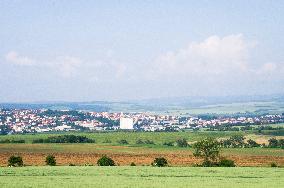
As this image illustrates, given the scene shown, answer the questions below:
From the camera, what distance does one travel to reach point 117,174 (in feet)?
170

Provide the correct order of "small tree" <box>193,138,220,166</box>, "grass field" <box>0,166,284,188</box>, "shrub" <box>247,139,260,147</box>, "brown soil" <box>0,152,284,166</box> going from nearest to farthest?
"grass field" <box>0,166,284,188</box> < "small tree" <box>193,138,220,166</box> < "brown soil" <box>0,152,284,166</box> < "shrub" <box>247,139,260,147</box>

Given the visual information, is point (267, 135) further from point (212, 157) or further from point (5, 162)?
point (5, 162)

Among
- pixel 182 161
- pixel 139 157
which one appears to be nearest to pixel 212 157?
pixel 182 161

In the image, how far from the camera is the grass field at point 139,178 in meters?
41.8

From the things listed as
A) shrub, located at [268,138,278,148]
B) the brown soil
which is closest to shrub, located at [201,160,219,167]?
the brown soil

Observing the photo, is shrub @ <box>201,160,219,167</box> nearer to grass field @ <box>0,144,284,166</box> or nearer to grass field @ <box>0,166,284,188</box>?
grass field @ <box>0,144,284,166</box>

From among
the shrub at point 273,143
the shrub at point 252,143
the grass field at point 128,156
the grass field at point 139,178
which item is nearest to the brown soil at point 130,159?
the grass field at point 128,156

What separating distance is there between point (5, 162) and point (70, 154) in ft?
57.8

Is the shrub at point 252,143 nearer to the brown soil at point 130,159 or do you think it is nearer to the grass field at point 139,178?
the brown soil at point 130,159

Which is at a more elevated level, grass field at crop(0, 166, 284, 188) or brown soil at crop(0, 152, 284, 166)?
grass field at crop(0, 166, 284, 188)

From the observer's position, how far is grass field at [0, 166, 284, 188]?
41.8 m

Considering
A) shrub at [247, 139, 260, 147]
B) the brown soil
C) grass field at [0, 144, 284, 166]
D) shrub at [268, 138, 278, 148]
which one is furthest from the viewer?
shrub at [247, 139, 260, 147]

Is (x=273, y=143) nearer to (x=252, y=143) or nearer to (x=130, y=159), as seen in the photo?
(x=252, y=143)

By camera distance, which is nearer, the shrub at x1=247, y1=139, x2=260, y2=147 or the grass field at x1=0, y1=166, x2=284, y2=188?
the grass field at x1=0, y1=166, x2=284, y2=188
